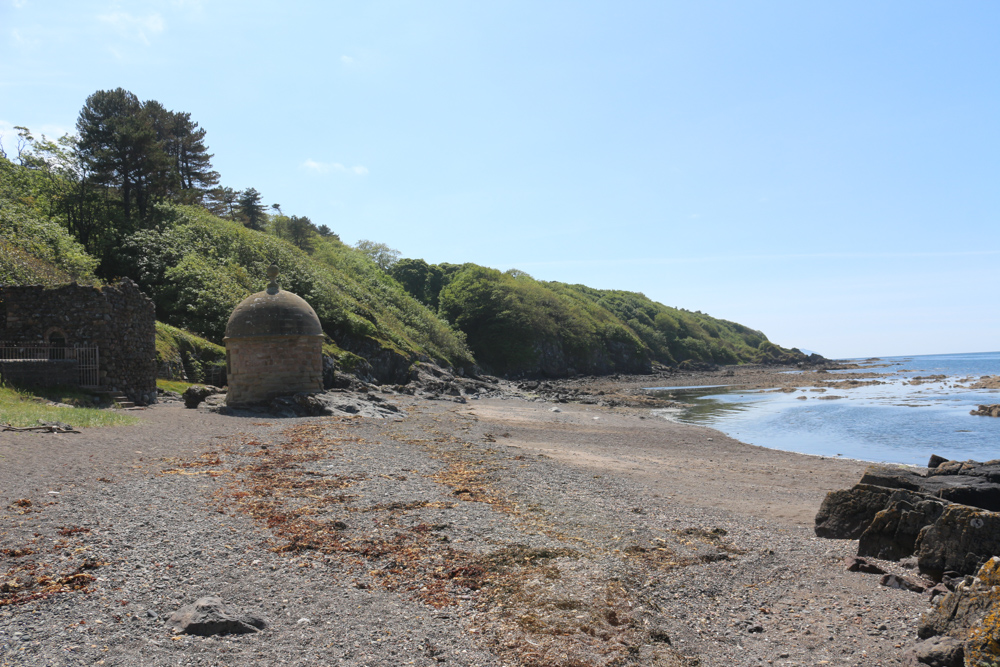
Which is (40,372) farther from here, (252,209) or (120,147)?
(252,209)

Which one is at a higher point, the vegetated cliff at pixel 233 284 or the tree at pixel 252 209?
the tree at pixel 252 209

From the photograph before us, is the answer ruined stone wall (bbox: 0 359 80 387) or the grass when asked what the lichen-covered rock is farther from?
the grass

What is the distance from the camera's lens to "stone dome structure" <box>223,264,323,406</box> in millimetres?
25266

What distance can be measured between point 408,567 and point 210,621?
2.32 m

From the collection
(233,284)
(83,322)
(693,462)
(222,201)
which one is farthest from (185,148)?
(693,462)

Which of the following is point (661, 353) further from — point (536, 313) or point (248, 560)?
point (248, 560)

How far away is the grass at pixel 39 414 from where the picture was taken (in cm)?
1432

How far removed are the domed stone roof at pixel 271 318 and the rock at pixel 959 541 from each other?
23217 millimetres

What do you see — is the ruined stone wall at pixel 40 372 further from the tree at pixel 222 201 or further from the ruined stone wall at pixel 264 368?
the tree at pixel 222 201

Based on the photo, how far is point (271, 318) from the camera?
2531cm

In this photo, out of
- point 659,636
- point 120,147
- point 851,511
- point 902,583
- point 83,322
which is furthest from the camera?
point 120,147

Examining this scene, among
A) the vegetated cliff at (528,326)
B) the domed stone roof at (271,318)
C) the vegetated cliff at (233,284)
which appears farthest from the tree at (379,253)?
the domed stone roof at (271,318)

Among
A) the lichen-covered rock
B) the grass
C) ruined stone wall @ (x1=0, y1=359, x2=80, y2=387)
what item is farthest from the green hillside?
the grass

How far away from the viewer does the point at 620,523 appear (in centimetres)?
945
